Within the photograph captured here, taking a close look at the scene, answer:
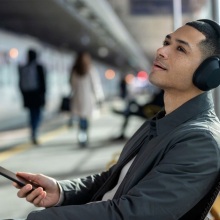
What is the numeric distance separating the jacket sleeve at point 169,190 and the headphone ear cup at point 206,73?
21 cm

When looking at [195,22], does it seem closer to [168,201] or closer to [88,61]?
[168,201]

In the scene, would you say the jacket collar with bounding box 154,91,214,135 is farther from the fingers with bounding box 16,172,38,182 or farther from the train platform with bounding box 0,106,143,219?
the train platform with bounding box 0,106,143,219

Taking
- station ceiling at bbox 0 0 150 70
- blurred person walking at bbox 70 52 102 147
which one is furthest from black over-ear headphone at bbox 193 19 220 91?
station ceiling at bbox 0 0 150 70

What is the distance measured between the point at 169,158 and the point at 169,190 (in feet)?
0.33

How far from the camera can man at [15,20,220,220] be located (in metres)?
1.45

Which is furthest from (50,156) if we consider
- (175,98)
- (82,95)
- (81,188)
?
(175,98)

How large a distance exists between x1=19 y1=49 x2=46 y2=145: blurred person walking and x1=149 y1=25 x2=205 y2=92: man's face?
724cm

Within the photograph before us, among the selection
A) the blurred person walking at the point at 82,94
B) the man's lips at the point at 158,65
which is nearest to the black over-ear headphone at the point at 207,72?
the man's lips at the point at 158,65

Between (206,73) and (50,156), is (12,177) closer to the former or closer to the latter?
(206,73)

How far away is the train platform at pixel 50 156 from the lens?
4.85m

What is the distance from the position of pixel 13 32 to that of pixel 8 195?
17893 mm

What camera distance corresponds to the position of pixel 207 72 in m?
1.58

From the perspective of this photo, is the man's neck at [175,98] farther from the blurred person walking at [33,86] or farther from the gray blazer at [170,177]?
the blurred person walking at [33,86]

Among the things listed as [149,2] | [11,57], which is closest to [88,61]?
[149,2]
